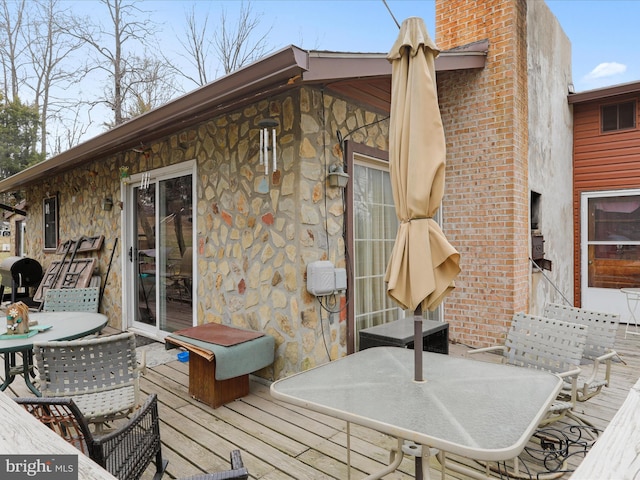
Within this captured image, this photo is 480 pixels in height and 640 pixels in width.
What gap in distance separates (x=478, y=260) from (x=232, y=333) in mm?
3044

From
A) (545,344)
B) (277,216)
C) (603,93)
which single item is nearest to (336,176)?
(277,216)

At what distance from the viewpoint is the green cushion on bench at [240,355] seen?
121 inches

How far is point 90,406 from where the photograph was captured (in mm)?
2420

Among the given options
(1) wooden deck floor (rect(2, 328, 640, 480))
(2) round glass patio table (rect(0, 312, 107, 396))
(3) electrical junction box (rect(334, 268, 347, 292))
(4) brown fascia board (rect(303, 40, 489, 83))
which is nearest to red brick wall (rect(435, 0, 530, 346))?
(4) brown fascia board (rect(303, 40, 489, 83))

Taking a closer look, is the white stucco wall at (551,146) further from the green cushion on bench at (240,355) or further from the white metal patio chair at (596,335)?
the green cushion on bench at (240,355)

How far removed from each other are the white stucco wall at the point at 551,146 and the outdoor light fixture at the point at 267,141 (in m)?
3.43

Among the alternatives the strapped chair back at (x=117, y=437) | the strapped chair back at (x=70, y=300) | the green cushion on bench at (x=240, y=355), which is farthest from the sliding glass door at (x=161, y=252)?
the strapped chair back at (x=117, y=437)

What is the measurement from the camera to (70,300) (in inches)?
171

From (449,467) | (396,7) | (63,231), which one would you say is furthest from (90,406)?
(396,7)

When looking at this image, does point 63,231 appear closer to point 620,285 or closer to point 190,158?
point 190,158

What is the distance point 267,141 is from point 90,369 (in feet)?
7.63

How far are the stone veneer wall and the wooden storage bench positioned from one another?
0.25 meters

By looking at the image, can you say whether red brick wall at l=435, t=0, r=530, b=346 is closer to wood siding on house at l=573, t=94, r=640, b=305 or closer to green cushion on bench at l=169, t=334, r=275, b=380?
green cushion on bench at l=169, t=334, r=275, b=380

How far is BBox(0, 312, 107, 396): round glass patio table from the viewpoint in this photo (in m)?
2.73
